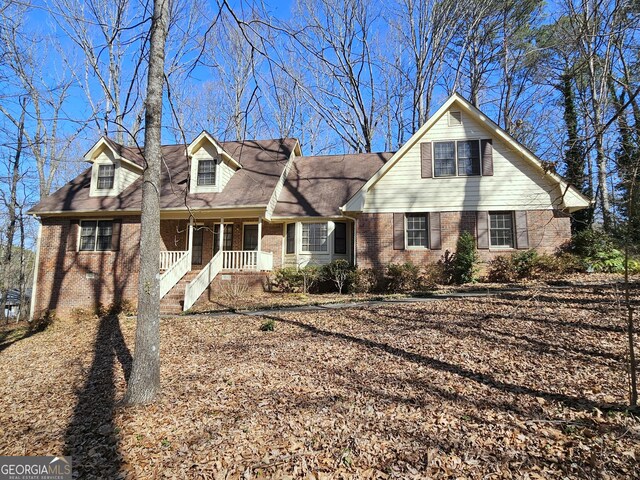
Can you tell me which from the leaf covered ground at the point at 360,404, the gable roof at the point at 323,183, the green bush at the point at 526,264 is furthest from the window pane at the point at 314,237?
the leaf covered ground at the point at 360,404

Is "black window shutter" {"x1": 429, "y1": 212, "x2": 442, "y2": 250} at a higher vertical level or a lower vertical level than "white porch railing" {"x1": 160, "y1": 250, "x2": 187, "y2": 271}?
higher

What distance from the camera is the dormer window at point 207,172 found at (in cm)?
1681

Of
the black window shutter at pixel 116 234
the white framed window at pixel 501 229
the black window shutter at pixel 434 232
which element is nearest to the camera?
the white framed window at pixel 501 229

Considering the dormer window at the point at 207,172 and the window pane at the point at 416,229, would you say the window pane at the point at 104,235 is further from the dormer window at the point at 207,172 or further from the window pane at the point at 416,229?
the window pane at the point at 416,229

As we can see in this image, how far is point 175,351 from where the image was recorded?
7375 millimetres

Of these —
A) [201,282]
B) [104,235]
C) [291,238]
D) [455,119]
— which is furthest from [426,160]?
[104,235]

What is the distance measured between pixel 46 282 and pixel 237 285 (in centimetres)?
806

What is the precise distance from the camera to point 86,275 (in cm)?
1509

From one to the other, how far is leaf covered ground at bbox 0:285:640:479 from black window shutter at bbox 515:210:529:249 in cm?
587

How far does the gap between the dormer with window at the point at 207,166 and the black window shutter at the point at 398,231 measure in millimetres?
7481

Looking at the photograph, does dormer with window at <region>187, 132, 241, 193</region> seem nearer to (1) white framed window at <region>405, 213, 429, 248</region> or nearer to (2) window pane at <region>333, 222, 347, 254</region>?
(2) window pane at <region>333, 222, 347, 254</region>

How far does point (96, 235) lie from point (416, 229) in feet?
43.3

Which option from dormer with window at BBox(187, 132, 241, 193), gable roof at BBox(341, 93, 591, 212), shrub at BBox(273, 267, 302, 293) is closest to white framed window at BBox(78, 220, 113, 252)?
dormer with window at BBox(187, 132, 241, 193)

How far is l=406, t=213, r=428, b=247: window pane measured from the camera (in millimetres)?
14289
